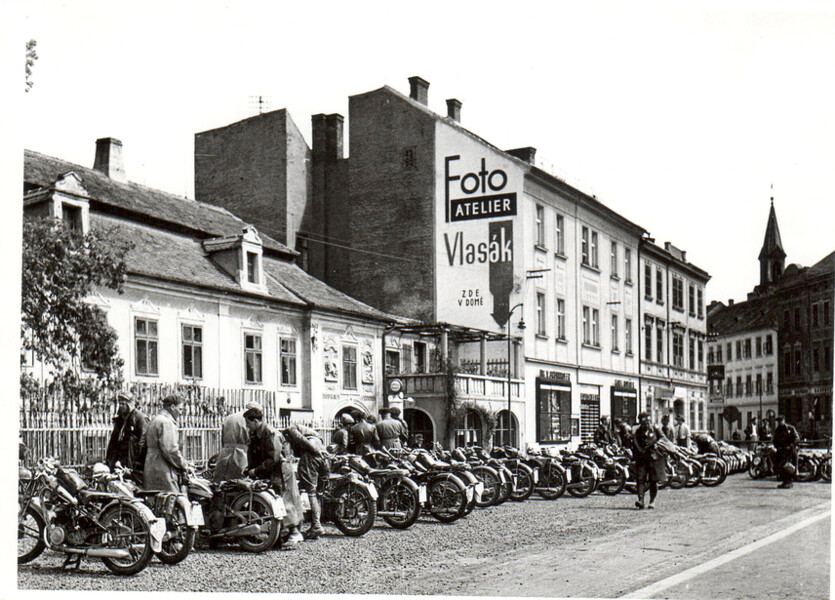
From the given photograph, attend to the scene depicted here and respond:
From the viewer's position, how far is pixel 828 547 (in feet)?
35.9

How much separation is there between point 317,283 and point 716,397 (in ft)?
109

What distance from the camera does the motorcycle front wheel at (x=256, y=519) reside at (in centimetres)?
1111

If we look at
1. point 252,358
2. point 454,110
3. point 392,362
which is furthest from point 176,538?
point 454,110

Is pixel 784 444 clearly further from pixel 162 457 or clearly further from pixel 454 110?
pixel 454 110

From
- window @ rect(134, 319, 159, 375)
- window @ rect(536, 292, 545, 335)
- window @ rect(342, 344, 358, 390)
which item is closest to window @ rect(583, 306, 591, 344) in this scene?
window @ rect(536, 292, 545, 335)

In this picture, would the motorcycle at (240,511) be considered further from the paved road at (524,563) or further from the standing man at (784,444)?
the standing man at (784,444)

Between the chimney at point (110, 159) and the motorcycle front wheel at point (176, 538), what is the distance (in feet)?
23.6

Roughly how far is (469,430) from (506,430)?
7.91ft

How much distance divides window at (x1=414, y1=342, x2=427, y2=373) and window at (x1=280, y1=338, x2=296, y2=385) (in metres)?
5.52

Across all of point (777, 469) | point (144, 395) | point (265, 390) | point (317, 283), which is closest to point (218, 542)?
point (144, 395)

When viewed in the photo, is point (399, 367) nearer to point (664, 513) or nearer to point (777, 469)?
point (777, 469)

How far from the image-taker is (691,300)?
151 feet

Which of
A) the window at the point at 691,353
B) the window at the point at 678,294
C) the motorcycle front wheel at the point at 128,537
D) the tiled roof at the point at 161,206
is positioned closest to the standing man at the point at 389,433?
the motorcycle front wheel at the point at 128,537

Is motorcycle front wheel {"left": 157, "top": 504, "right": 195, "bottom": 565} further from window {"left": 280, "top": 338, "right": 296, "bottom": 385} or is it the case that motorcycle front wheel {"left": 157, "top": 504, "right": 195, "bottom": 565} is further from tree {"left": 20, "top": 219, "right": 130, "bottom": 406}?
window {"left": 280, "top": 338, "right": 296, "bottom": 385}
